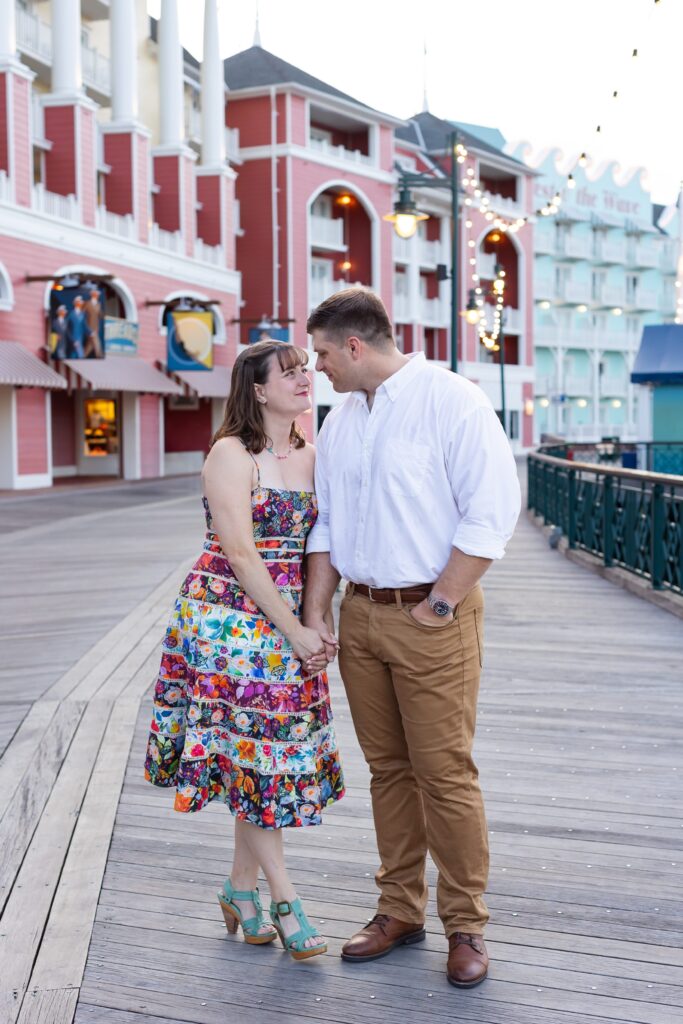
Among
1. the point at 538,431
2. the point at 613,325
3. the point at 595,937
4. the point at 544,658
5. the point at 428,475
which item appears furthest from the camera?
the point at 613,325

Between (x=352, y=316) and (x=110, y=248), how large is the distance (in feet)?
95.2

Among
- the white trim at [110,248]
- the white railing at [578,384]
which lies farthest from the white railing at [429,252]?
the white railing at [578,384]

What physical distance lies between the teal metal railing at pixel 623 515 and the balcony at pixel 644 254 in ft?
182

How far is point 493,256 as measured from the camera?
5412 centimetres

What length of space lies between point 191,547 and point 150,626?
5.51 m

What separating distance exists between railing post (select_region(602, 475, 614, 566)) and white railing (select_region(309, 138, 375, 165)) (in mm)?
33749

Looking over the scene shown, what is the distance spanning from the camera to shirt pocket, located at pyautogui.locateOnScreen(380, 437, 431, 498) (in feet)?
9.69

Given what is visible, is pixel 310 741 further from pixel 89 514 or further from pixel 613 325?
pixel 613 325

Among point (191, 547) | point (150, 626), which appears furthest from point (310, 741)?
point (191, 547)

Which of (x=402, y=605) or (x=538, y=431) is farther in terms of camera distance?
(x=538, y=431)

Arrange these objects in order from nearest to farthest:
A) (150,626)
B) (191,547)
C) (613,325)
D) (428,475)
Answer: (428,475) < (150,626) < (191,547) < (613,325)

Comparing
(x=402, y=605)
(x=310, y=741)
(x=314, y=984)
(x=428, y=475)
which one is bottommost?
(x=314, y=984)

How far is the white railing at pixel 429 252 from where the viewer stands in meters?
49.3

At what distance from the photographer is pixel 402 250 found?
158ft
